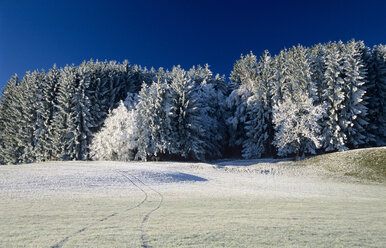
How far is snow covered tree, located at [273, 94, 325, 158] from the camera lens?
36312mm

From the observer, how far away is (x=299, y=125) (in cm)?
3706

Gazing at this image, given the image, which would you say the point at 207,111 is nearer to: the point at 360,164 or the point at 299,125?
the point at 299,125

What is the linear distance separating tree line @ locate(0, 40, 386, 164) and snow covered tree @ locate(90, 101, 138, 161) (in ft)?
0.52

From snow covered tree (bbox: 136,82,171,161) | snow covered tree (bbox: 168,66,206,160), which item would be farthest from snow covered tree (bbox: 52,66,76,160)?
snow covered tree (bbox: 168,66,206,160)

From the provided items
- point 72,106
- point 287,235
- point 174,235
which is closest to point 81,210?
point 174,235

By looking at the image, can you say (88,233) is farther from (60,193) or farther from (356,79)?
(356,79)

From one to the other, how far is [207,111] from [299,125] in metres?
17.0

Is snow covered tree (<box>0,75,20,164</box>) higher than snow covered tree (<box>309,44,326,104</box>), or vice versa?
snow covered tree (<box>309,44,326,104</box>)

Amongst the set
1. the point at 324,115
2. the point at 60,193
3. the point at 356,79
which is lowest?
the point at 60,193

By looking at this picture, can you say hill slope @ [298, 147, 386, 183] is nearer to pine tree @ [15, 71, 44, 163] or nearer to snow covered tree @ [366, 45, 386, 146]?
snow covered tree @ [366, 45, 386, 146]

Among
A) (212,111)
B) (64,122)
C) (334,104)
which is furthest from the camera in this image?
(212,111)

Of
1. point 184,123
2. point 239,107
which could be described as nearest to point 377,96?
point 239,107

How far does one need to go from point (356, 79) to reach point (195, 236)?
41168 millimetres

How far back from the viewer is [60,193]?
1510 centimetres
